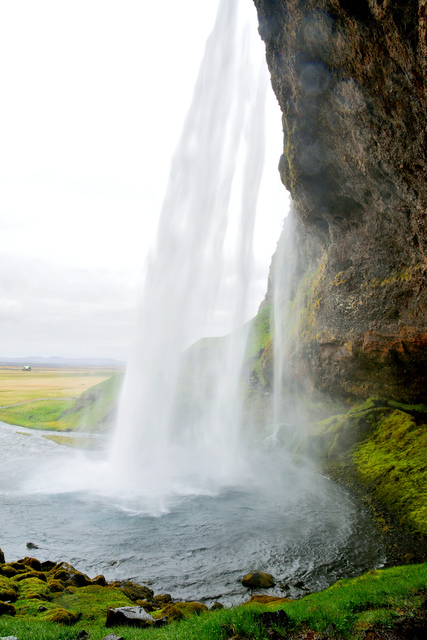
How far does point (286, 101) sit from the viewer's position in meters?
23.8

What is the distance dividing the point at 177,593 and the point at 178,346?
2673 cm

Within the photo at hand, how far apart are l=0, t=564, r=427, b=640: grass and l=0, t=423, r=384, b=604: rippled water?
340cm

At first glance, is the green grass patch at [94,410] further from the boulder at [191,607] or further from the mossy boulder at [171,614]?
the mossy boulder at [171,614]

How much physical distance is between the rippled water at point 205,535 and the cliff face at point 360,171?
38.4ft

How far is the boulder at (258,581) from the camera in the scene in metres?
14.7

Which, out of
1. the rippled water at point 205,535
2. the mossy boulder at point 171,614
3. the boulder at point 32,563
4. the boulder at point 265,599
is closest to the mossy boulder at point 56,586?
the boulder at point 32,563

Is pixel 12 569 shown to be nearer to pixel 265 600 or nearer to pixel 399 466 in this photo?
pixel 265 600

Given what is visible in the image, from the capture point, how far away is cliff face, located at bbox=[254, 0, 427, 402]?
1460cm

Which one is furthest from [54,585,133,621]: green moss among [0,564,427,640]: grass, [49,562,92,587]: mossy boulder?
[49,562,92,587]: mossy boulder

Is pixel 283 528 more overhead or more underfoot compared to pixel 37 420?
more overhead

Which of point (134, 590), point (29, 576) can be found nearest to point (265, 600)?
point (134, 590)

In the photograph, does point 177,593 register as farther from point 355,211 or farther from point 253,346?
point 253,346

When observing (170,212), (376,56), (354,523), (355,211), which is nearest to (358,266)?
(355,211)

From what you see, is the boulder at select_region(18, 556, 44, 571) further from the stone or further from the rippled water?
the stone
